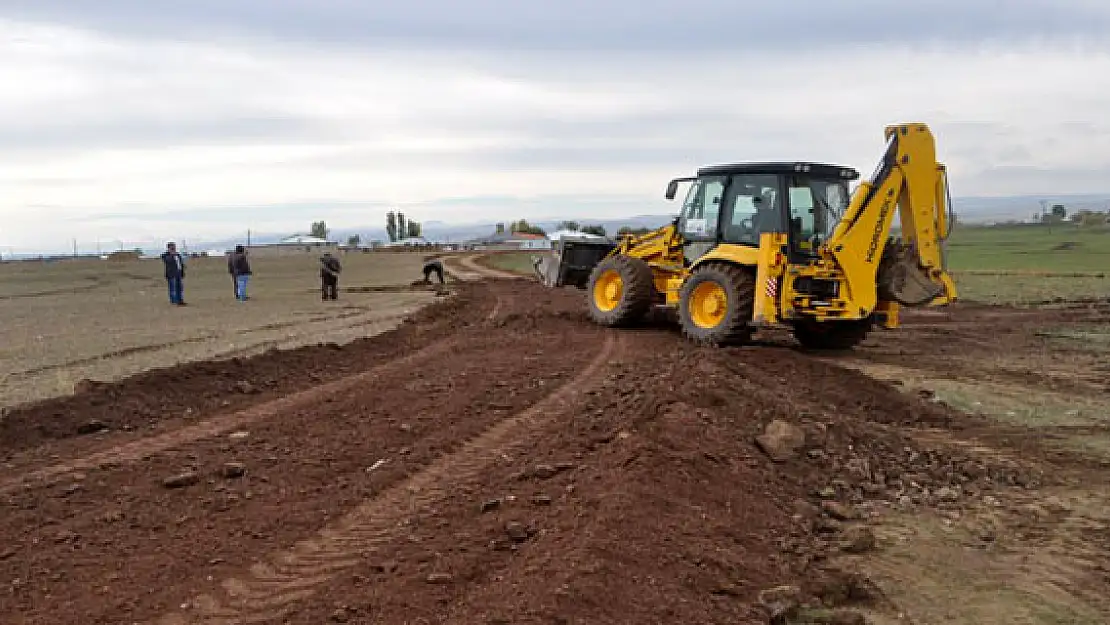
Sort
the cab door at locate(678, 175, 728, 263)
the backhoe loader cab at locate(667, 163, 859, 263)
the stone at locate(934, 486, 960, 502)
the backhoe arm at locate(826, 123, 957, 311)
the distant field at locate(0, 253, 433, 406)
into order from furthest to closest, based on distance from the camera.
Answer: the cab door at locate(678, 175, 728, 263)
the backhoe loader cab at locate(667, 163, 859, 263)
the distant field at locate(0, 253, 433, 406)
the backhoe arm at locate(826, 123, 957, 311)
the stone at locate(934, 486, 960, 502)

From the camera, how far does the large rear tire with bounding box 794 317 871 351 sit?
14.1m

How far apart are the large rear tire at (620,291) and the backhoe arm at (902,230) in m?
3.47

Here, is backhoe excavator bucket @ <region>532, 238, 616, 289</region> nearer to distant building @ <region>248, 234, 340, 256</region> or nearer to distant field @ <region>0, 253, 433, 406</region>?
distant field @ <region>0, 253, 433, 406</region>

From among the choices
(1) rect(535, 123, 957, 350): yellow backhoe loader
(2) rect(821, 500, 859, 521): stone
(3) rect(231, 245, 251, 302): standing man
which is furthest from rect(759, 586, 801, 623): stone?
(3) rect(231, 245, 251, 302): standing man

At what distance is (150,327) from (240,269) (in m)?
7.72

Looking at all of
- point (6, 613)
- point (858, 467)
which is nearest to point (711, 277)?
point (858, 467)

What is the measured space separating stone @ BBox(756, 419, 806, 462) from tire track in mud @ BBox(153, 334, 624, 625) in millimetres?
1846

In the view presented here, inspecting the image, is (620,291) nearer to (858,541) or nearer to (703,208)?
(703,208)

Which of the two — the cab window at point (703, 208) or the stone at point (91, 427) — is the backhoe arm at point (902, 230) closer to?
the cab window at point (703, 208)

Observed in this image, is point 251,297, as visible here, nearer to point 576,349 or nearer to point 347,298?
point 347,298

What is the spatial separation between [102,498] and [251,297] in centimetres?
2267

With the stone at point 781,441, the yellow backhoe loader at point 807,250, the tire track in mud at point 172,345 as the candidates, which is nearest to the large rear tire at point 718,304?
the yellow backhoe loader at point 807,250

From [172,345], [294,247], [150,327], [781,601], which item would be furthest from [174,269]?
[294,247]

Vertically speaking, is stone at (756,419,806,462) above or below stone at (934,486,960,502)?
above
